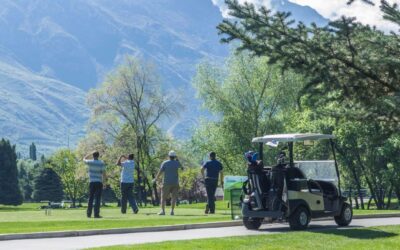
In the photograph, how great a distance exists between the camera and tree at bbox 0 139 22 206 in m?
118

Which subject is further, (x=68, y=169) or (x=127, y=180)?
(x=68, y=169)

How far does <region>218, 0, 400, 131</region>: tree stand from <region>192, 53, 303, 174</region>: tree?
142 ft

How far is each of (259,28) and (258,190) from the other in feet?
26.6

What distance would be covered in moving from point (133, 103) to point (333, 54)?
5712cm

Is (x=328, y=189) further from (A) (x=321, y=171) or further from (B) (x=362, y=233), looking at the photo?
(B) (x=362, y=233)

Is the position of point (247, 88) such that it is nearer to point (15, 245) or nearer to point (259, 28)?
point (15, 245)

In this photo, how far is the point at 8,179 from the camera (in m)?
120

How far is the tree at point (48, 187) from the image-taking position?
432 feet

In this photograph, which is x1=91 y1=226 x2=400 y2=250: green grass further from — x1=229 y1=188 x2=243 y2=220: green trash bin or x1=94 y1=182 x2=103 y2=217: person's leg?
x1=94 y1=182 x2=103 y2=217: person's leg

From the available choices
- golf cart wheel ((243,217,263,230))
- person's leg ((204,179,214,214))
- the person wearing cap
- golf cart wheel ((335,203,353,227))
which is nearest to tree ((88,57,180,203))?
person's leg ((204,179,214,214))

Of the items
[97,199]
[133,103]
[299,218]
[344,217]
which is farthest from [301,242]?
[133,103]

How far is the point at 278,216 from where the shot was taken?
1606cm

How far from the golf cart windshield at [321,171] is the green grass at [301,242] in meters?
2.89

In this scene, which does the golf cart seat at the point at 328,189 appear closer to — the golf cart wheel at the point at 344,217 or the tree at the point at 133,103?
the golf cart wheel at the point at 344,217
